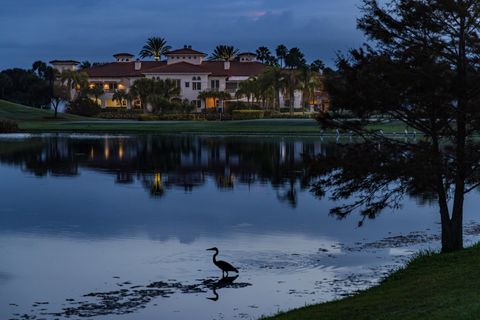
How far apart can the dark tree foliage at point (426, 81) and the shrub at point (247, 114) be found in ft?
339

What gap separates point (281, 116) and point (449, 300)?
112723 millimetres

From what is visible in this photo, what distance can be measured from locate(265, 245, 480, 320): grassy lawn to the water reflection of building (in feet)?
48.9

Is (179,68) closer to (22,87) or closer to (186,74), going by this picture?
(186,74)

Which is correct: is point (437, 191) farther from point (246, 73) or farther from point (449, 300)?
point (246, 73)

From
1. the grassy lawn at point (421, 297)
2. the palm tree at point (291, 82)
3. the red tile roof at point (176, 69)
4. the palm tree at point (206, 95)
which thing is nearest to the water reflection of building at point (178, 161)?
the grassy lawn at point (421, 297)

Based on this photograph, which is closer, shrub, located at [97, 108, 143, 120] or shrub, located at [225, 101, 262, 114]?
shrub, located at [225, 101, 262, 114]

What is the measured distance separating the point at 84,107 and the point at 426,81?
12617 cm

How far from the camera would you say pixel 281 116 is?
411 feet

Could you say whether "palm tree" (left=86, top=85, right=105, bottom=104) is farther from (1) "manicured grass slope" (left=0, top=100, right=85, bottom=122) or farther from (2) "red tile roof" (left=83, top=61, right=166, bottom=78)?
(1) "manicured grass slope" (left=0, top=100, right=85, bottom=122)

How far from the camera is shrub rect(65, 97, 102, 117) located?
464 ft

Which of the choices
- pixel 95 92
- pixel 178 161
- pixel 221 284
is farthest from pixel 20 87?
pixel 221 284

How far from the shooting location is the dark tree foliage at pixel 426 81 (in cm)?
1983

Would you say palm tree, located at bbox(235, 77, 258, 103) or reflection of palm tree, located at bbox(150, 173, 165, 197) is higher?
palm tree, located at bbox(235, 77, 258, 103)

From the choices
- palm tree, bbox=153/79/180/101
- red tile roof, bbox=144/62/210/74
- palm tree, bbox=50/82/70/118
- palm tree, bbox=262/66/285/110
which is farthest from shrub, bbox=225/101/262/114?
palm tree, bbox=50/82/70/118
